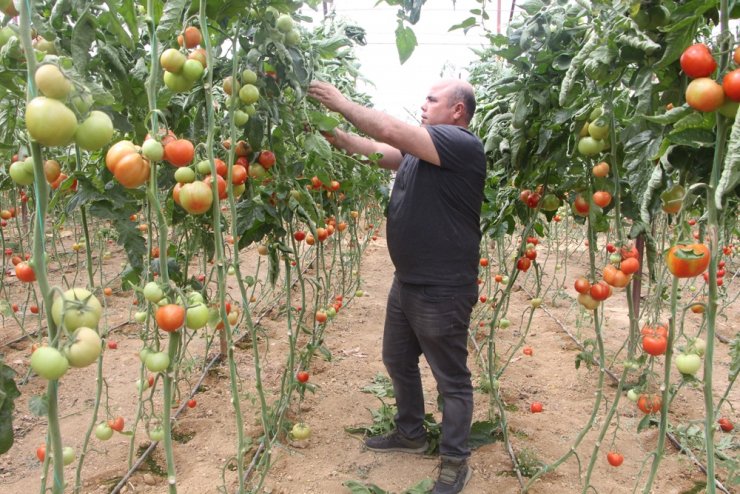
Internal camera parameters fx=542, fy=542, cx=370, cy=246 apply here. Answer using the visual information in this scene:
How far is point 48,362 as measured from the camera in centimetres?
71

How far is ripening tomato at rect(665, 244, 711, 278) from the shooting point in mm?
1050

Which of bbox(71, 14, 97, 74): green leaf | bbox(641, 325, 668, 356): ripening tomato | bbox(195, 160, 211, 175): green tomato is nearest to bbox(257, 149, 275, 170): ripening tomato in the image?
bbox(195, 160, 211, 175): green tomato

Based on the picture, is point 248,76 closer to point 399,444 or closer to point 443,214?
point 443,214

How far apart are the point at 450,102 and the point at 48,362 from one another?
1.96 metres

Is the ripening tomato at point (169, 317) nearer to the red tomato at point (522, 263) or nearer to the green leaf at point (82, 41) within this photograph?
the green leaf at point (82, 41)

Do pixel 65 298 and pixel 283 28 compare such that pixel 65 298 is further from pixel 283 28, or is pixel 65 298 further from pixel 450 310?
pixel 450 310

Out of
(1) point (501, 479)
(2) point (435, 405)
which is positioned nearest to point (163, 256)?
(1) point (501, 479)

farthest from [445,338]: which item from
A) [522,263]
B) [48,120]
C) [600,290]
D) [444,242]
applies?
[48,120]

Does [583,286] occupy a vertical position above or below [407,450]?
above

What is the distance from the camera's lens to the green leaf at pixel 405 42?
5.10 ft

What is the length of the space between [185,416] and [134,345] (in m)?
1.24

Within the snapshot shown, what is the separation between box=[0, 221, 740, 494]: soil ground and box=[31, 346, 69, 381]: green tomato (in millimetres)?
1448

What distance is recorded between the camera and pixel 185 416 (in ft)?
9.62

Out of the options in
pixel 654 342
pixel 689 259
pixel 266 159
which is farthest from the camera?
pixel 266 159
